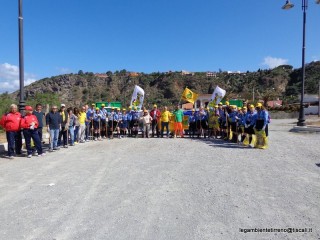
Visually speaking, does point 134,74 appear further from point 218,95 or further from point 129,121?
point 129,121

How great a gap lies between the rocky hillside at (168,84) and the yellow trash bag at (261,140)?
219ft

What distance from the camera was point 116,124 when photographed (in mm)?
16438

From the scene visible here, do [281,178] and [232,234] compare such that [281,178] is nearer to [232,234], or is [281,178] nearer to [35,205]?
[232,234]

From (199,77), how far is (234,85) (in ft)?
52.0

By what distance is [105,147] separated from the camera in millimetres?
12438

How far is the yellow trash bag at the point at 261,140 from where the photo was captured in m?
11.8

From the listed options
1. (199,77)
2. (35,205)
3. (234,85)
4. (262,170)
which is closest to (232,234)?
(35,205)

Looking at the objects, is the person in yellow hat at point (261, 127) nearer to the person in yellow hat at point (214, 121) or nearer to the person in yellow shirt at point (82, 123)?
the person in yellow hat at point (214, 121)

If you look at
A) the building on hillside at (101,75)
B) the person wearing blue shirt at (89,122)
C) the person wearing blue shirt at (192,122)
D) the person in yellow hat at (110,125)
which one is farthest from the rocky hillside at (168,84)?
the person wearing blue shirt at (89,122)

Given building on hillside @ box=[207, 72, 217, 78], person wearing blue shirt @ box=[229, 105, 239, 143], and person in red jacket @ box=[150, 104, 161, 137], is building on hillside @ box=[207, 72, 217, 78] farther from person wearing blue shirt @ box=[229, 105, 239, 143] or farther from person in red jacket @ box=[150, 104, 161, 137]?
person wearing blue shirt @ box=[229, 105, 239, 143]

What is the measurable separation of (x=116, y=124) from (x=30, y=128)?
6501 mm

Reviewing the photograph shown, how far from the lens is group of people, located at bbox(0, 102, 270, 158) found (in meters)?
10.4

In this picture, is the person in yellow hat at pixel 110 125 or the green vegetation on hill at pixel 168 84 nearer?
the person in yellow hat at pixel 110 125

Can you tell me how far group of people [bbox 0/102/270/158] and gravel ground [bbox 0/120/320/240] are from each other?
47.3 inches
